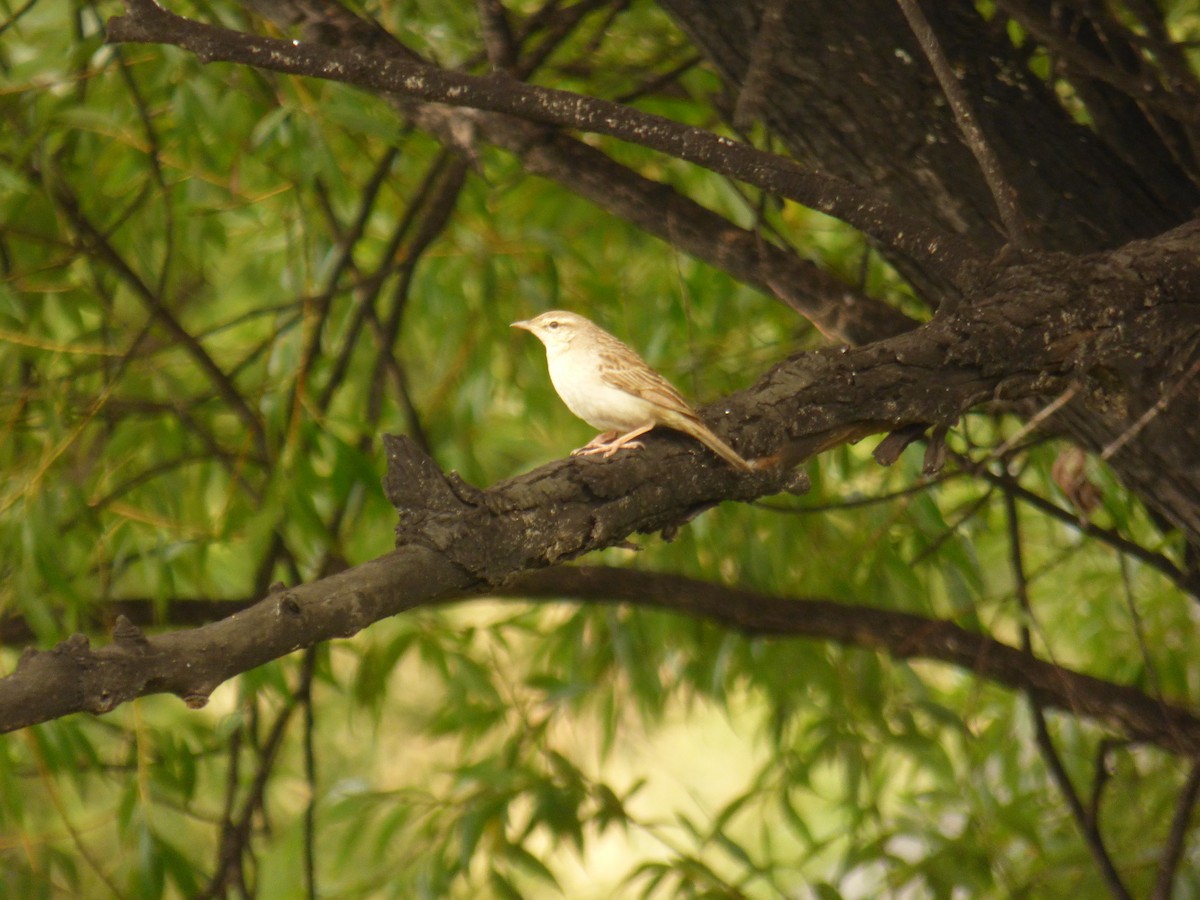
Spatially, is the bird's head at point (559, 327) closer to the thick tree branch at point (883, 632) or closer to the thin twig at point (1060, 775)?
the thick tree branch at point (883, 632)

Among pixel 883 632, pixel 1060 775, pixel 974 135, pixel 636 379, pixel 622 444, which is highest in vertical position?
pixel 974 135

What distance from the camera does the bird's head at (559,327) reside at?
3.19m

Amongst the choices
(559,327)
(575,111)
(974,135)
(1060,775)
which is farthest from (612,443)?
(1060,775)

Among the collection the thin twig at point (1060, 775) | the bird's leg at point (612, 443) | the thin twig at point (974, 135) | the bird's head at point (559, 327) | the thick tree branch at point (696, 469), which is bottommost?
the thin twig at point (1060, 775)

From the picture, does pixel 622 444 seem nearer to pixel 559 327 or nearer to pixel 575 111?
pixel 575 111

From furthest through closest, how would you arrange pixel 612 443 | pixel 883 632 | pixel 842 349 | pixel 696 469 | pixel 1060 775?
pixel 883 632, pixel 1060 775, pixel 612 443, pixel 842 349, pixel 696 469

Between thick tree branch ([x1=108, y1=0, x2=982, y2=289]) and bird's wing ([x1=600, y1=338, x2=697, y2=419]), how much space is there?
42 centimetres

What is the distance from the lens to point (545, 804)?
3.63m

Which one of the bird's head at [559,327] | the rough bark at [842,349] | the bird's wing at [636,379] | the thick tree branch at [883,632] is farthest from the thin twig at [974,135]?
the thick tree branch at [883,632]

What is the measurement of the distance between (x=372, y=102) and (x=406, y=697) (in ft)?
18.6

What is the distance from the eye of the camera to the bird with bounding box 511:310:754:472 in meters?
2.32

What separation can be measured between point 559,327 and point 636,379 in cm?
70

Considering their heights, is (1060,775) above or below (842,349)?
below

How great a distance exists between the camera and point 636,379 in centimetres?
267
